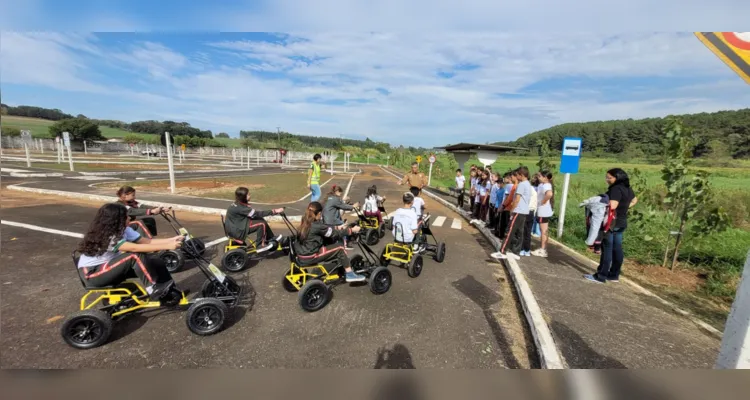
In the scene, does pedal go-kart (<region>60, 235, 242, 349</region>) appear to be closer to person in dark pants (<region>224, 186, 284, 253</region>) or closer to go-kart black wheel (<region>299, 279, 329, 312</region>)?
go-kart black wheel (<region>299, 279, 329, 312</region>)

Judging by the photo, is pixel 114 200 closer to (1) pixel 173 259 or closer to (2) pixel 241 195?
(1) pixel 173 259

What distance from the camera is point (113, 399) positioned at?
784 mm

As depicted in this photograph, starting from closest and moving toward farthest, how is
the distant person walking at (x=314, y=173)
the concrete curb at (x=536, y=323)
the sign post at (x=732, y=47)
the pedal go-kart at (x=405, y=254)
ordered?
1. the sign post at (x=732, y=47)
2. the concrete curb at (x=536, y=323)
3. the pedal go-kart at (x=405, y=254)
4. the distant person walking at (x=314, y=173)

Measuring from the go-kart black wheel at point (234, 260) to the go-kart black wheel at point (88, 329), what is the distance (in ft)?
6.70

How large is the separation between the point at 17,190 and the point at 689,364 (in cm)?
1975

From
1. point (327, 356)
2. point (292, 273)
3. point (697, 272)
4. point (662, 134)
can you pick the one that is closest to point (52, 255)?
point (292, 273)

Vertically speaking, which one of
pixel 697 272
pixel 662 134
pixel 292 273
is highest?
pixel 662 134

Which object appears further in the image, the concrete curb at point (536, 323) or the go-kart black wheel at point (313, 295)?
the go-kart black wheel at point (313, 295)

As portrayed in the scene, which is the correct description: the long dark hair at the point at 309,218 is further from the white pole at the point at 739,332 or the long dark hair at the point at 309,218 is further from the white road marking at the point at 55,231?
the white pole at the point at 739,332

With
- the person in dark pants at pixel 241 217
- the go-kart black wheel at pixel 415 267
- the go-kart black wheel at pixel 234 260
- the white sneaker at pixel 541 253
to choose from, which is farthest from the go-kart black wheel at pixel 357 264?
the white sneaker at pixel 541 253

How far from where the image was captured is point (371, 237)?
739cm

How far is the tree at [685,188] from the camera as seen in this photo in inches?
230

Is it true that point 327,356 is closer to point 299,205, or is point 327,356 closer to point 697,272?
point 697,272

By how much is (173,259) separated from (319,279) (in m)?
2.80
